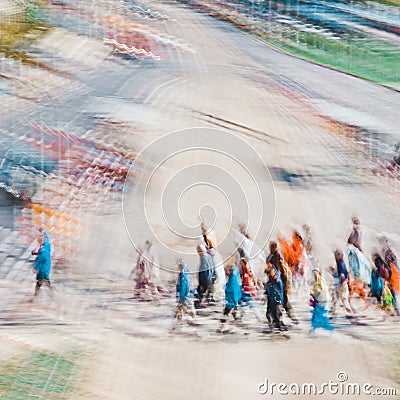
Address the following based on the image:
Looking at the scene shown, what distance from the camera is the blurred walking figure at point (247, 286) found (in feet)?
16.1

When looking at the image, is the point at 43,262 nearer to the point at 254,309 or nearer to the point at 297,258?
the point at 254,309

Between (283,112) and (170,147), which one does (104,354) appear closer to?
(170,147)

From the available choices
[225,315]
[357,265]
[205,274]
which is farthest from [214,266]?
[357,265]

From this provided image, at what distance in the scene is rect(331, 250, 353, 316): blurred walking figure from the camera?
4973 mm

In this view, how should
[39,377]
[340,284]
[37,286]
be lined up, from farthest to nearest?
[340,284]
[37,286]
[39,377]

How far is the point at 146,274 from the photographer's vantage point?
4.85 meters

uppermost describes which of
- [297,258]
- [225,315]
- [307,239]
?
[307,239]

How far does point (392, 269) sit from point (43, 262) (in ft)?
8.06

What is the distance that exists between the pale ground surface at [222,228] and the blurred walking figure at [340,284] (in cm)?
Answer: 8

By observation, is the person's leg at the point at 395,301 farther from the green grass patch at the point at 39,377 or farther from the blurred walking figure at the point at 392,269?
the green grass patch at the point at 39,377

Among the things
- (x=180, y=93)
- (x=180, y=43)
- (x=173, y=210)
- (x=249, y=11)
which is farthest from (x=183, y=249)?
(x=249, y=11)

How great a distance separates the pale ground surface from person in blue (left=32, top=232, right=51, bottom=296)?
0.09 meters

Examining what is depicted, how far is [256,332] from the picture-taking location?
4.86 m

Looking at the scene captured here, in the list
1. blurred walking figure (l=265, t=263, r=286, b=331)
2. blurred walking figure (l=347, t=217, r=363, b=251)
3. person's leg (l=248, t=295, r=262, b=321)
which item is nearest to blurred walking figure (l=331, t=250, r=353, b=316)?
blurred walking figure (l=347, t=217, r=363, b=251)
